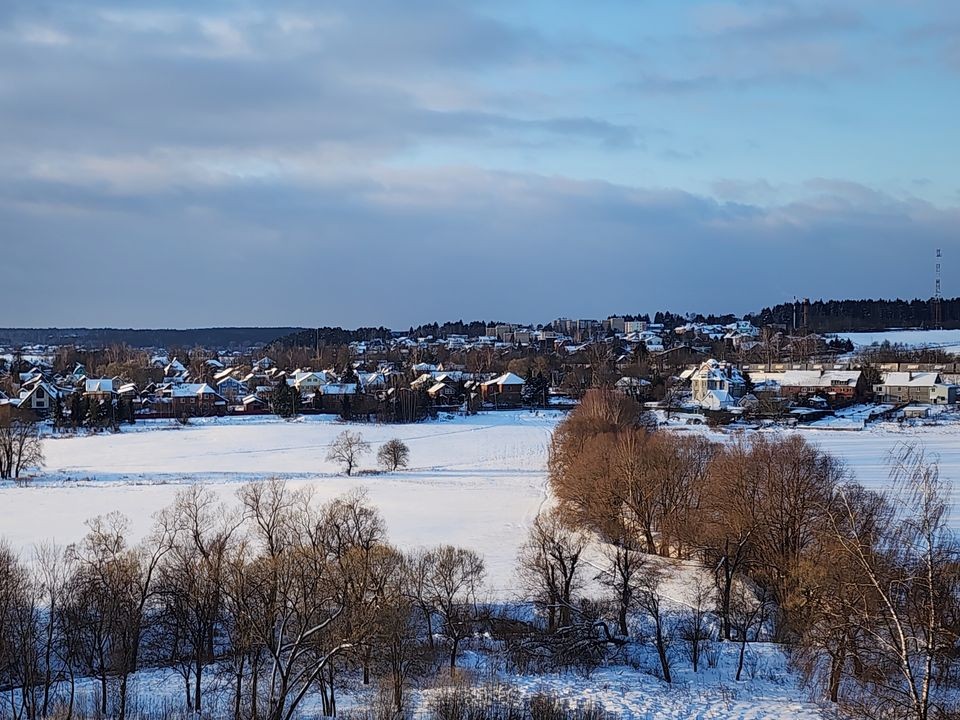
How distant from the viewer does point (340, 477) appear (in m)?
35.9

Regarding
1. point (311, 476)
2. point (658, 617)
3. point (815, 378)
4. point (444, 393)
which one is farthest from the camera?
point (444, 393)

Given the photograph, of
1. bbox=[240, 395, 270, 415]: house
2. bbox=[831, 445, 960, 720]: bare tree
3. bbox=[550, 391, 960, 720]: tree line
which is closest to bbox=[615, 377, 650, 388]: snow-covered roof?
bbox=[240, 395, 270, 415]: house

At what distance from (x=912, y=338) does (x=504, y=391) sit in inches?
→ 3379

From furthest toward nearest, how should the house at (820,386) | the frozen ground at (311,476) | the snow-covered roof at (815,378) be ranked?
the snow-covered roof at (815,378), the house at (820,386), the frozen ground at (311,476)

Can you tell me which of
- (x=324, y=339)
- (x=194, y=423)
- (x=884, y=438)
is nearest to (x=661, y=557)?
(x=884, y=438)

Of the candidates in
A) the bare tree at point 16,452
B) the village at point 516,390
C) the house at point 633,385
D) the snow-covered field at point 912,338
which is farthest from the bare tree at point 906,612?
the snow-covered field at point 912,338

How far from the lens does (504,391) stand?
233 feet

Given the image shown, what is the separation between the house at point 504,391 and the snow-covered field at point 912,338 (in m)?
66.0

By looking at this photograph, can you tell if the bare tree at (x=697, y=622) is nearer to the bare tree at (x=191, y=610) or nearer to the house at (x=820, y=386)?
the bare tree at (x=191, y=610)

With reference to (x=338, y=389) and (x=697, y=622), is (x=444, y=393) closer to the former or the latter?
(x=338, y=389)

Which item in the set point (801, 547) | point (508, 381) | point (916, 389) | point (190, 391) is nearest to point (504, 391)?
point (508, 381)

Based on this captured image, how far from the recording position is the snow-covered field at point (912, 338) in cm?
11719

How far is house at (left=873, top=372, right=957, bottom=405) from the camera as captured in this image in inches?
2485

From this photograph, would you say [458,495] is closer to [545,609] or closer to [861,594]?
[545,609]
